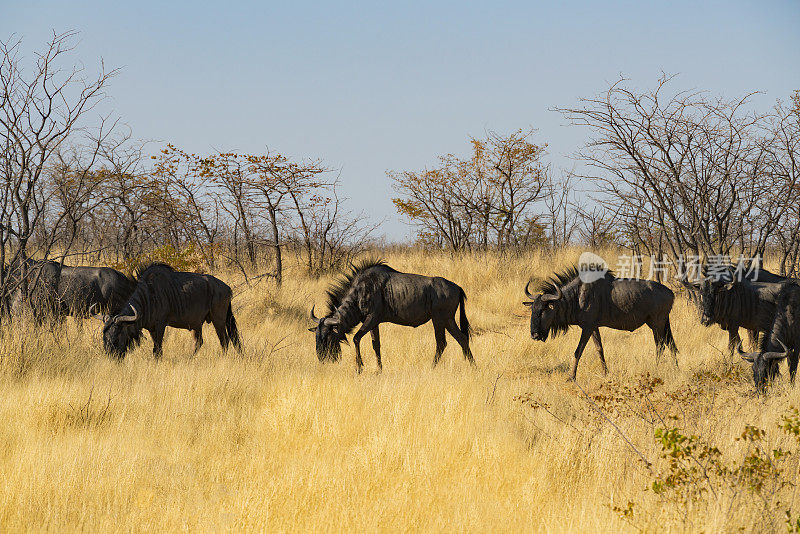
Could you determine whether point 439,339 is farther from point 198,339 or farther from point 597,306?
point 198,339

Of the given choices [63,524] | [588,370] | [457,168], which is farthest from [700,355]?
[457,168]

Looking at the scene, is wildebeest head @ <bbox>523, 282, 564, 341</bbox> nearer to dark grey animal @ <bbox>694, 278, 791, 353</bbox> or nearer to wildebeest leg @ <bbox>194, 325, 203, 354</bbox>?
dark grey animal @ <bbox>694, 278, 791, 353</bbox>

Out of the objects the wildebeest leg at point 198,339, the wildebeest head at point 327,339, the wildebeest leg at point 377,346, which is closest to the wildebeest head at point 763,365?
the wildebeest leg at point 377,346

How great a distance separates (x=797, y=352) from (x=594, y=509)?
172 inches

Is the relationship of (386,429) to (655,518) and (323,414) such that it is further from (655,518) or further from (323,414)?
(655,518)

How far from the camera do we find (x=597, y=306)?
353 inches

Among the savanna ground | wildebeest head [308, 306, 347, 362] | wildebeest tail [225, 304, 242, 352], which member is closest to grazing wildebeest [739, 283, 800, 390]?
the savanna ground

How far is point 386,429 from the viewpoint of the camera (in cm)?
564

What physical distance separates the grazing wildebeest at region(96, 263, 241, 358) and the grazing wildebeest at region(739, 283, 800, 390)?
6.48 meters

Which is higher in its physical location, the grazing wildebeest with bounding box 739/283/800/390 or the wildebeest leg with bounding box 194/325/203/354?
the grazing wildebeest with bounding box 739/283/800/390

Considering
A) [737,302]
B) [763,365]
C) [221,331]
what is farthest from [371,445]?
[737,302]

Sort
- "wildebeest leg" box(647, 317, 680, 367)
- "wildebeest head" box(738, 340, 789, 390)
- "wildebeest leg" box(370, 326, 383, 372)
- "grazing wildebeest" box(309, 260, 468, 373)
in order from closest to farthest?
"wildebeest head" box(738, 340, 789, 390), "wildebeest leg" box(370, 326, 383, 372), "grazing wildebeest" box(309, 260, 468, 373), "wildebeest leg" box(647, 317, 680, 367)

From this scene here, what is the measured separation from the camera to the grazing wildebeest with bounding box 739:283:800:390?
245 inches

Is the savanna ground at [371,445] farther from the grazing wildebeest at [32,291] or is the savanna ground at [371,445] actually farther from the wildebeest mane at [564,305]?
the wildebeest mane at [564,305]
